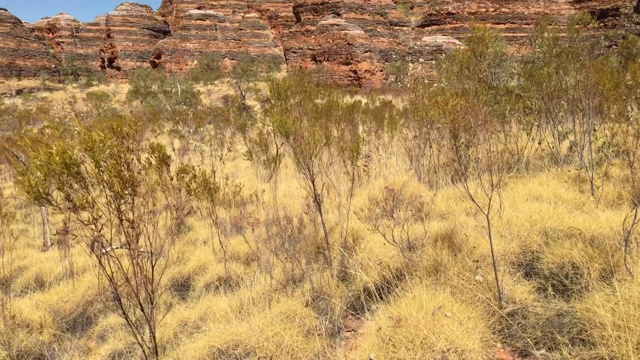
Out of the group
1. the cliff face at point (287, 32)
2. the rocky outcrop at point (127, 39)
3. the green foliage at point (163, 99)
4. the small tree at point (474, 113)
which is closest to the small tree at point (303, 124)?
the small tree at point (474, 113)

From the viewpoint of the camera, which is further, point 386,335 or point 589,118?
point 589,118

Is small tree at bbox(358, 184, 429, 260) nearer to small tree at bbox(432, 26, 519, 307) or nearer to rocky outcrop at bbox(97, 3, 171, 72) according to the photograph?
small tree at bbox(432, 26, 519, 307)

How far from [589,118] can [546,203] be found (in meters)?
1.68

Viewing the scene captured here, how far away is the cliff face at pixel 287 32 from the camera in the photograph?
2411 centimetres

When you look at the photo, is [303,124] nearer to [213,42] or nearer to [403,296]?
[403,296]

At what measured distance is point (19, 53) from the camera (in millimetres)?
35938

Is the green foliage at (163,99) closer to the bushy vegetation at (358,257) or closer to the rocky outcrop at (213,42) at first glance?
the rocky outcrop at (213,42)

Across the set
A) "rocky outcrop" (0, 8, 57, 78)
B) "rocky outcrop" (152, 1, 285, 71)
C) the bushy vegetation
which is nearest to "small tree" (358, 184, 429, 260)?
the bushy vegetation

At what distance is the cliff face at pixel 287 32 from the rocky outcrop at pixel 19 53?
0.10 metres

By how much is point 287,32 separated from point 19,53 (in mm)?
27357

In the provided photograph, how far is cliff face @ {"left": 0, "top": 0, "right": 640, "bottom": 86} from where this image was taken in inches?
949

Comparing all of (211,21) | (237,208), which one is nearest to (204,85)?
(211,21)

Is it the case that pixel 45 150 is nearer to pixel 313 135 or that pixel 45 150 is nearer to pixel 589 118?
pixel 313 135

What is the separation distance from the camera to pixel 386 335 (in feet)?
8.30
